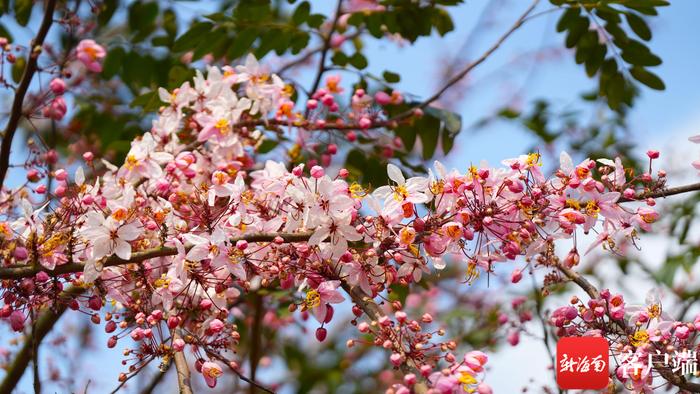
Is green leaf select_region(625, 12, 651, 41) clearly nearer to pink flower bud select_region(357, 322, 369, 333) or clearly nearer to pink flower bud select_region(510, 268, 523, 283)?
pink flower bud select_region(510, 268, 523, 283)

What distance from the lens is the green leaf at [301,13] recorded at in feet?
10.9

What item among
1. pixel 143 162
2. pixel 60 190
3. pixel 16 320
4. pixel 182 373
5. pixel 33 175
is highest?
pixel 33 175

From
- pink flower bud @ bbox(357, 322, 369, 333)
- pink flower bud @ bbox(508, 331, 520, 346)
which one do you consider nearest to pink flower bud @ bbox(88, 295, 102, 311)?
pink flower bud @ bbox(357, 322, 369, 333)

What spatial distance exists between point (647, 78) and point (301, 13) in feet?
4.90

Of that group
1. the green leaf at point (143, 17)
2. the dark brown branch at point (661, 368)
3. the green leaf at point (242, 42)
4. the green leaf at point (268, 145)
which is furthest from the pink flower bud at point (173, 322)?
the green leaf at point (143, 17)

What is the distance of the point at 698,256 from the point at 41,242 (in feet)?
10.0

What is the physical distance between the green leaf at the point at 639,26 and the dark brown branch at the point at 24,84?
2249mm

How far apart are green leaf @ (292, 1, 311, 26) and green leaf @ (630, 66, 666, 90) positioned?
1412 millimetres

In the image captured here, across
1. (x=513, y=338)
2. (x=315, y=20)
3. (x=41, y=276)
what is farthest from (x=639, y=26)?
(x=41, y=276)

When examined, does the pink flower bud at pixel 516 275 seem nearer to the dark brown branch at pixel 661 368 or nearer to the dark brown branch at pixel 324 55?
the dark brown branch at pixel 661 368

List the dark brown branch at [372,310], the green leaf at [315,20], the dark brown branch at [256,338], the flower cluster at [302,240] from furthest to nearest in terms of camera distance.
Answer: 1. the dark brown branch at [256,338]
2. the green leaf at [315,20]
3. the flower cluster at [302,240]
4. the dark brown branch at [372,310]

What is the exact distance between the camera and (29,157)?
2.56 m

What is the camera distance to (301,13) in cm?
334

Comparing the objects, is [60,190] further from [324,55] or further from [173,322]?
[324,55]
